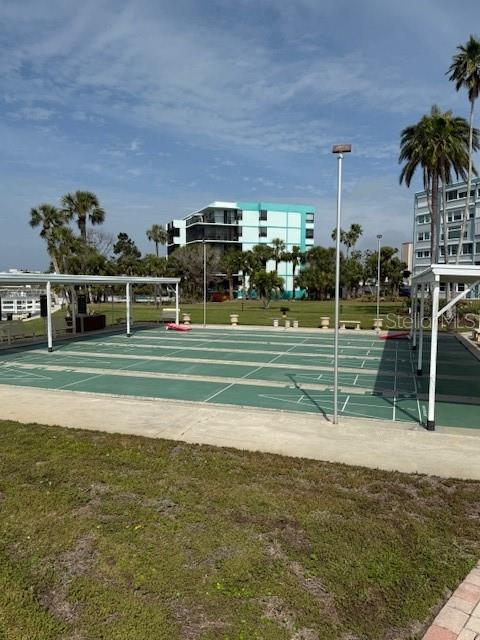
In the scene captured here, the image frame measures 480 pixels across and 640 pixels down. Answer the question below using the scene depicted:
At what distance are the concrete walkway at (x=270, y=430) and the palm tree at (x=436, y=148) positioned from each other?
27363mm

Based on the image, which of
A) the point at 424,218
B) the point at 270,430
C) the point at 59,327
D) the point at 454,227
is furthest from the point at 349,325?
the point at 424,218

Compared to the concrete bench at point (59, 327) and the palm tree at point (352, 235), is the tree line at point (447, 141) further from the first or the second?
the palm tree at point (352, 235)

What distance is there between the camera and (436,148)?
34781 mm

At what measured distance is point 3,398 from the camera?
37.3 feet

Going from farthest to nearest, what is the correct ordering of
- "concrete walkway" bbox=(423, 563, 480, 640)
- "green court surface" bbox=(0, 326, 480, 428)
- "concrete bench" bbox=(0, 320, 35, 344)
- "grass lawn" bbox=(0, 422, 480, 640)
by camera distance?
"concrete bench" bbox=(0, 320, 35, 344) < "green court surface" bbox=(0, 326, 480, 428) < "grass lawn" bbox=(0, 422, 480, 640) < "concrete walkway" bbox=(423, 563, 480, 640)

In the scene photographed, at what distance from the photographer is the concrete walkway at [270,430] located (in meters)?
7.48

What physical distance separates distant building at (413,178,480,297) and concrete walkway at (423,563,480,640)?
200ft

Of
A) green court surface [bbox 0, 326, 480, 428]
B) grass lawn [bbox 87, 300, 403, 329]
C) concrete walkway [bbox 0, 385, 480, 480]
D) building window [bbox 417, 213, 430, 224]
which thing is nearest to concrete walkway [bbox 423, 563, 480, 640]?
concrete walkway [bbox 0, 385, 480, 480]

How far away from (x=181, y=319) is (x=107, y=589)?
32292 millimetres

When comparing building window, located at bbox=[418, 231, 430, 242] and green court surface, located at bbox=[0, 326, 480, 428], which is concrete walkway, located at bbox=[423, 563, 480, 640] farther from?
building window, located at bbox=[418, 231, 430, 242]

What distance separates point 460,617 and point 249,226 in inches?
3667

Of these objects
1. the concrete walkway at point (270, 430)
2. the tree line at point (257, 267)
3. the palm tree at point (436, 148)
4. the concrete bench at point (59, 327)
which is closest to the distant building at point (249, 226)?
the tree line at point (257, 267)

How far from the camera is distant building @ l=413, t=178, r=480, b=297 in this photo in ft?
229

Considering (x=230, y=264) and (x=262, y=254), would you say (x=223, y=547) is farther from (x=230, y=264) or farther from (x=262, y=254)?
(x=230, y=264)
